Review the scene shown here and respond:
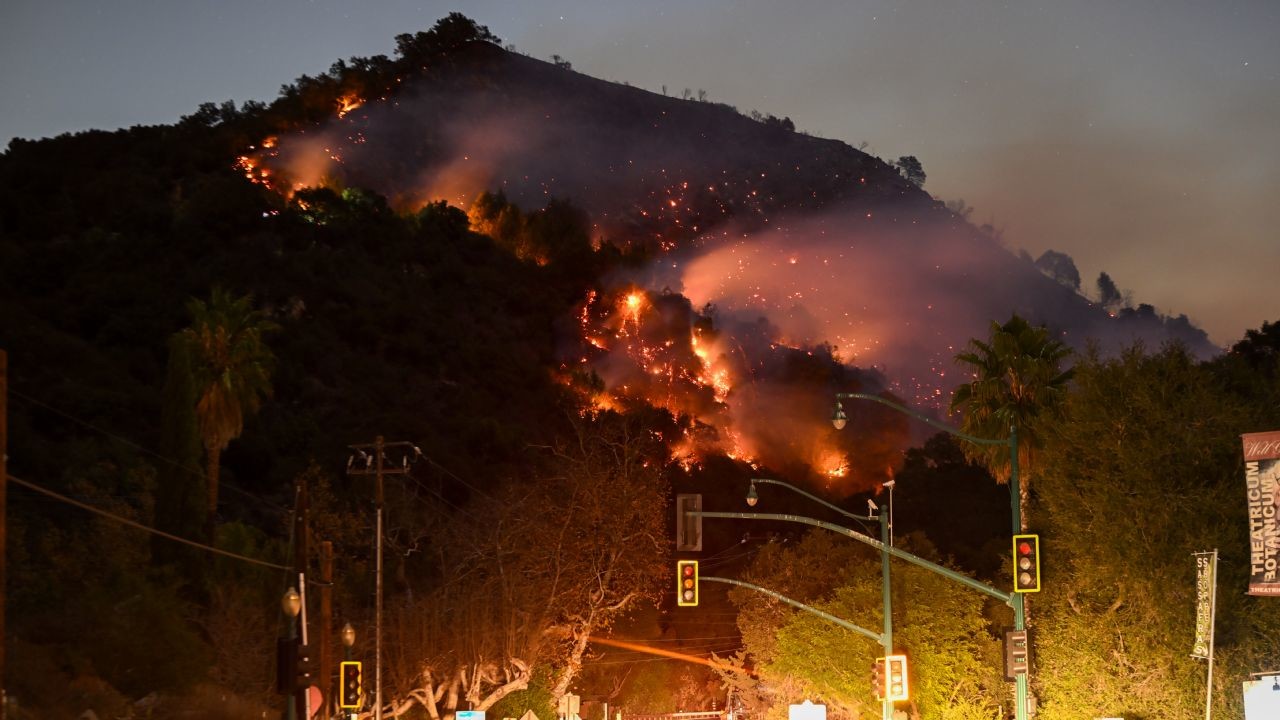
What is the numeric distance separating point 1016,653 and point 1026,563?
2.65 metres

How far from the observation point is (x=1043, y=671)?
137ft

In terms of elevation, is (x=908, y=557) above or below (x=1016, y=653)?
above

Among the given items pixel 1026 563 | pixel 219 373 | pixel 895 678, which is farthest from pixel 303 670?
pixel 219 373

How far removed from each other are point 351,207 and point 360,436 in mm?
54360

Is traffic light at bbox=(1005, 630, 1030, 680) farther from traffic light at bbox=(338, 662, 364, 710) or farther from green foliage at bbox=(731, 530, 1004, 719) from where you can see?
green foliage at bbox=(731, 530, 1004, 719)

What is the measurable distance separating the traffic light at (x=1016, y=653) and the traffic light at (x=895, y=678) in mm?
10955

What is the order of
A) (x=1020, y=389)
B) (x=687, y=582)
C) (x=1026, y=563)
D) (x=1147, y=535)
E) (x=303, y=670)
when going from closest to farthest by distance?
(x=1026, y=563)
(x=303, y=670)
(x=687, y=582)
(x=1147, y=535)
(x=1020, y=389)

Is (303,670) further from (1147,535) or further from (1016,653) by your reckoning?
(1147,535)

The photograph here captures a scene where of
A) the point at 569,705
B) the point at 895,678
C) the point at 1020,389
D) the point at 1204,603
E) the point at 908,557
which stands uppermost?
the point at 1020,389

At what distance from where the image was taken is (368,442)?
3504 inches

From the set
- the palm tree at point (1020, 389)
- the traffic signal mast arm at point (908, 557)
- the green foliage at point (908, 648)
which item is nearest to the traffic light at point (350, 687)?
the traffic signal mast arm at point (908, 557)

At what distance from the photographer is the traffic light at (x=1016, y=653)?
99.9 ft

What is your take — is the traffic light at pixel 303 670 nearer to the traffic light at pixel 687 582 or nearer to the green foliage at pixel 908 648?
the traffic light at pixel 687 582

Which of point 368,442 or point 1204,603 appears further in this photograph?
point 368,442
